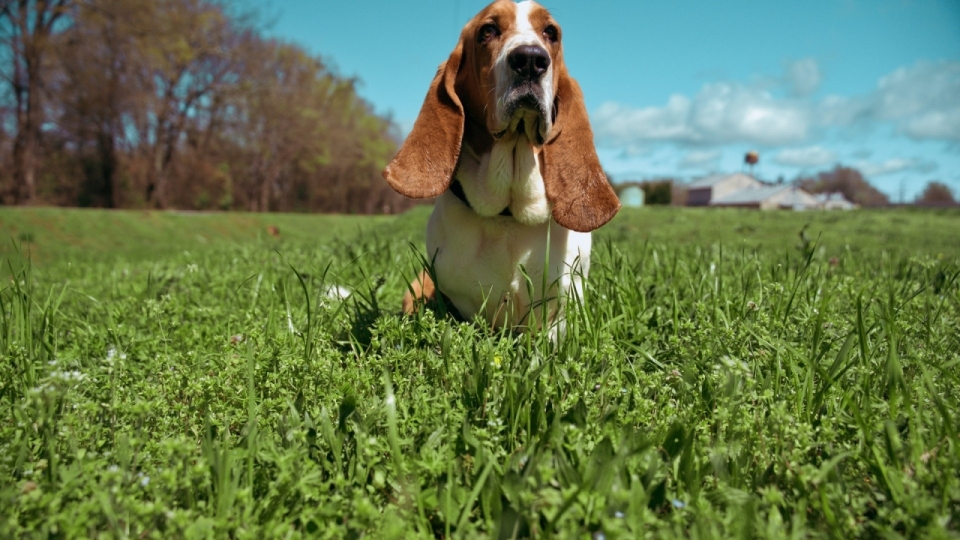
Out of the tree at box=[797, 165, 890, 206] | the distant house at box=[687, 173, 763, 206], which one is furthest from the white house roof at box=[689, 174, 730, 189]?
the tree at box=[797, 165, 890, 206]

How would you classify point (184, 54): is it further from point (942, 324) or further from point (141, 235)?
point (942, 324)

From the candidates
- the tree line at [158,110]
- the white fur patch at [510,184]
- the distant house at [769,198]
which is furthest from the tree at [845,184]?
the white fur patch at [510,184]

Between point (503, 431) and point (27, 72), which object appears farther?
point (27, 72)

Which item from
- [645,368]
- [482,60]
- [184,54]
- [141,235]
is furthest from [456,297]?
[184,54]

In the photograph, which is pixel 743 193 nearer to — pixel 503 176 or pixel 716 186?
pixel 716 186

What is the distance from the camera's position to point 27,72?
17.9 m

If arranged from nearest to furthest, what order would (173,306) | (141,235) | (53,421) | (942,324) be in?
1. (53,421)
2. (942,324)
3. (173,306)
4. (141,235)

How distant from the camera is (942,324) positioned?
2504mm

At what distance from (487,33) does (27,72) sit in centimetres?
2137

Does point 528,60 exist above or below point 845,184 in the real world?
below

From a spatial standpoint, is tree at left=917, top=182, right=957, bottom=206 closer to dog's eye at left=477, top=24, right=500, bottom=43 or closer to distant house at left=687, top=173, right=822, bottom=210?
distant house at left=687, top=173, right=822, bottom=210

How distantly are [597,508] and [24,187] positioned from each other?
23897 mm

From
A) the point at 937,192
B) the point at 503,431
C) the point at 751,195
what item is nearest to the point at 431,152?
the point at 503,431

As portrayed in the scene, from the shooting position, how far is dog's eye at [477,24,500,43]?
2.67m
